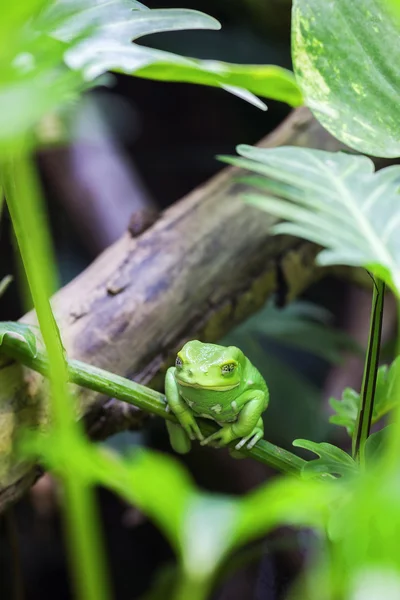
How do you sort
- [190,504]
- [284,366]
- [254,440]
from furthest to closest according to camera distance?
1. [284,366]
2. [254,440]
3. [190,504]

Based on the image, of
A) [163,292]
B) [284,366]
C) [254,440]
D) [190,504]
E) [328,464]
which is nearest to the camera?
[190,504]

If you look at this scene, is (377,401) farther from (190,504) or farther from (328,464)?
(190,504)

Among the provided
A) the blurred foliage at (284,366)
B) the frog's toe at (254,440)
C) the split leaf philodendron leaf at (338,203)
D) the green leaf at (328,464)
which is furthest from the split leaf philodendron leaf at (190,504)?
the blurred foliage at (284,366)

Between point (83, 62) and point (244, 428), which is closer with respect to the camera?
point (83, 62)

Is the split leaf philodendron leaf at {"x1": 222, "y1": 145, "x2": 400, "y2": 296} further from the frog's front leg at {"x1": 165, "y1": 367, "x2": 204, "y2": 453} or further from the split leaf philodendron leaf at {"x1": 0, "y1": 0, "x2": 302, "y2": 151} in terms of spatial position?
the frog's front leg at {"x1": 165, "y1": 367, "x2": 204, "y2": 453}

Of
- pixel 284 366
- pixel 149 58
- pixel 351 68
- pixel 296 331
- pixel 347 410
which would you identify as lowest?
pixel 284 366

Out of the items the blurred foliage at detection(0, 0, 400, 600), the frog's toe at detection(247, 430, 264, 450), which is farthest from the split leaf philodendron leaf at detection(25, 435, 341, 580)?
the frog's toe at detection(247, 430, 264, 450)

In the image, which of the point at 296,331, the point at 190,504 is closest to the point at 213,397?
the point at 190,504

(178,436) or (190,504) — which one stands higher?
(190,504)
